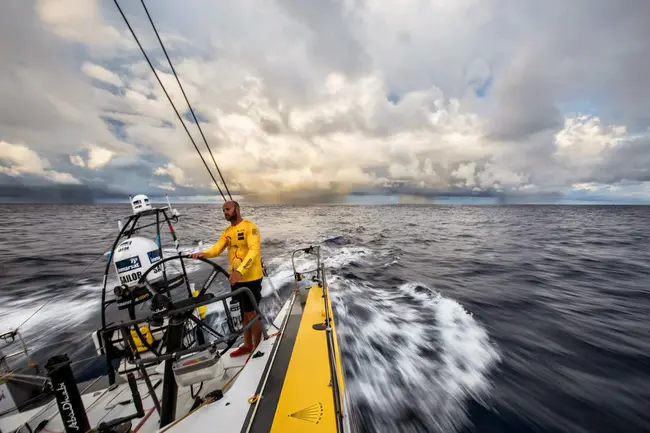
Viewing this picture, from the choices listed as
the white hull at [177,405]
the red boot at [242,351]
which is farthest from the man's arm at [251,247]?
the red boot at [242,351]

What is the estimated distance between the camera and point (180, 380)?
2.08 meters

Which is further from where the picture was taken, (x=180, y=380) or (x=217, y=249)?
(x=217, y=249)

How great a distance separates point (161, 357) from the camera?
1567 millimetres

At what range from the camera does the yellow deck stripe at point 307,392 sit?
6.35ft

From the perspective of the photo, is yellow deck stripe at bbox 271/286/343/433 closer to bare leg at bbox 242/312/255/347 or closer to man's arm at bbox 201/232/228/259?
bare leg at bbox 242/312/255/347

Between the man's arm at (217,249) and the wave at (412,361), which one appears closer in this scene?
the man's arm at (217,249)

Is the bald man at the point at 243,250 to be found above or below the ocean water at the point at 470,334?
above

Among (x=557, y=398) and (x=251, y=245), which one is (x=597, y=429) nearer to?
(x=557, y=398)

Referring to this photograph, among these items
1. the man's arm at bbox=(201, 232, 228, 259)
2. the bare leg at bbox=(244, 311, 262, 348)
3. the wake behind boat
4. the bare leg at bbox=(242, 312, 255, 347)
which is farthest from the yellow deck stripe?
the man's arm at bbox=(201, 232, 228, 259)

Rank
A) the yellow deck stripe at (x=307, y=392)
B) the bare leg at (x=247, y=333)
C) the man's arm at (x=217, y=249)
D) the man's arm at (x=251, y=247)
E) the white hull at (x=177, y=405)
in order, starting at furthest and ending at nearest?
the bare leg at (x=247, y=333) < the man's arm at (x=217, y=249) < the man's arm at (x=251, y=247) < the white hull at (x=177, y=405) < the yellow deck stripe at (x=307, y=392)

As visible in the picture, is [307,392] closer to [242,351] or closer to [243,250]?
[242,351]

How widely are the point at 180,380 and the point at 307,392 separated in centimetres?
105

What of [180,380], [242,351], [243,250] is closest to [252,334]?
[242,351]

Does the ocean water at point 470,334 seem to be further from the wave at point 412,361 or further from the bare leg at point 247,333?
the bare leg at point 247,333
